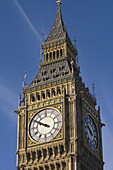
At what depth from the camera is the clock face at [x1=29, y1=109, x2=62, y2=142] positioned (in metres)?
69.4

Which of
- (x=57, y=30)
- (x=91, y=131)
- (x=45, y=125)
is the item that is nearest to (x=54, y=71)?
(x=57, y=30)

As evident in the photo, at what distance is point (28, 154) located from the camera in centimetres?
6931

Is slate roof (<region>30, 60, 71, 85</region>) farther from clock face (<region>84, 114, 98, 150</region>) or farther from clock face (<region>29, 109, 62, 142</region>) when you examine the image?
clock face (<region>84, 114, 98, 150</region>)

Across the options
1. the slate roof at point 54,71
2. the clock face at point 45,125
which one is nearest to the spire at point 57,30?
the slate roof at point 54,71

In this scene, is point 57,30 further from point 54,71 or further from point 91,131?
point 91,131

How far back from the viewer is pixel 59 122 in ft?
228

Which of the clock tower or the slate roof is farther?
the slate roof

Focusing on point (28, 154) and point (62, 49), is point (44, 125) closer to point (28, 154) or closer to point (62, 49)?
point (28, 154)

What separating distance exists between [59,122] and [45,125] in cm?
194

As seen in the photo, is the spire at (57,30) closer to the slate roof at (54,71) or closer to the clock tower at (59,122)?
the clock tower at (59,122)

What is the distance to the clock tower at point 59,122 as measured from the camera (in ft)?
222

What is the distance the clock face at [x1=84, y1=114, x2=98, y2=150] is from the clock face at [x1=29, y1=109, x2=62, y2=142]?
3.92 meters

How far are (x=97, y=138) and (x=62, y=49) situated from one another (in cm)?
1383

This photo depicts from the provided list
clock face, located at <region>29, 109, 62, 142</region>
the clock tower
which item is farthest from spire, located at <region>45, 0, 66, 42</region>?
clock face, located at <region>29, 109, 62, 142</region>
